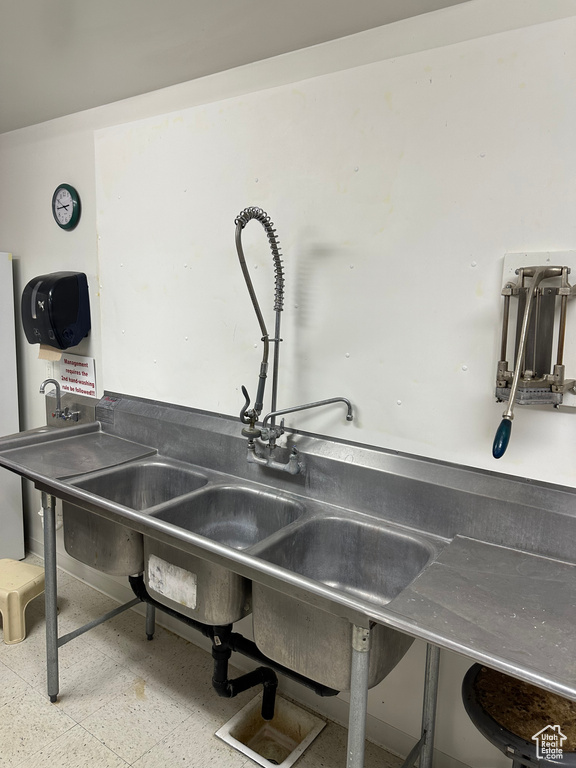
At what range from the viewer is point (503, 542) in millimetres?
1380

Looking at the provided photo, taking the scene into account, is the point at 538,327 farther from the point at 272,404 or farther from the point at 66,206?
the point at 66,206

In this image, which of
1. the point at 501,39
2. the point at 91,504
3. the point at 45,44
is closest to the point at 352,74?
the point at 501,39

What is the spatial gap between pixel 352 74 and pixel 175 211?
858 mm

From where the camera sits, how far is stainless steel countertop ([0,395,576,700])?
98 cm

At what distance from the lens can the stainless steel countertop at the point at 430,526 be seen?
3.21 ft

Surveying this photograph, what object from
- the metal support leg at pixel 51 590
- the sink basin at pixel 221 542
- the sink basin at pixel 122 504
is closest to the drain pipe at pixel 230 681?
the sink basin at pixel 221 542

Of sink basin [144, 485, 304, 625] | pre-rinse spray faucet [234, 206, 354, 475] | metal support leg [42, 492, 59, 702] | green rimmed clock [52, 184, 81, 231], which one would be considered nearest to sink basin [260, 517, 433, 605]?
sink basin [144, 485, 304, 625]

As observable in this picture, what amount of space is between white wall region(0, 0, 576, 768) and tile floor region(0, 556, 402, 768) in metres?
0.60

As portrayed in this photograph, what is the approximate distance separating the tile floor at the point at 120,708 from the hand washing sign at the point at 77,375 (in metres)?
1.14

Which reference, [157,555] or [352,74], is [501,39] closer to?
[352,74]

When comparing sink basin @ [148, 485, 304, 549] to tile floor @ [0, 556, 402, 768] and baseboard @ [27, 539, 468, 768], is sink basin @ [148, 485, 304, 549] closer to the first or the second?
baseboard @ [27, 539, 468, 768]

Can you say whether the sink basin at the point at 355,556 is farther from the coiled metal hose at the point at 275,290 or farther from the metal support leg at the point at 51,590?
the metal support leg at the point at 51,590

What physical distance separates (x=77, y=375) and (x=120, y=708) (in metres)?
1.53

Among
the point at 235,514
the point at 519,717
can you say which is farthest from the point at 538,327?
the point at 235,514
